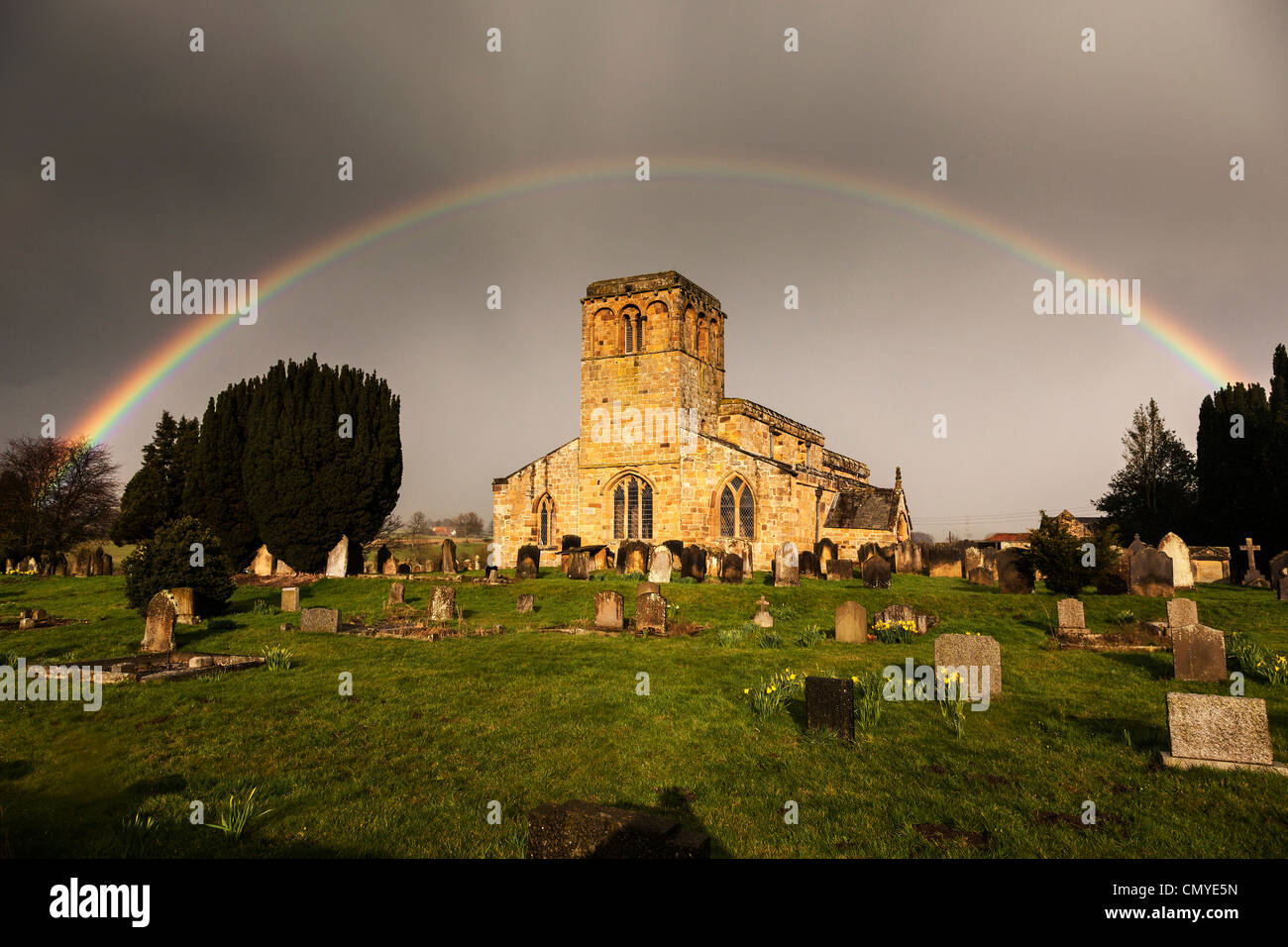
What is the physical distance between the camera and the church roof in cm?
3108

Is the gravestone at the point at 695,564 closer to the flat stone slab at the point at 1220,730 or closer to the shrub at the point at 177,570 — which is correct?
the shrub at the point at 177,570

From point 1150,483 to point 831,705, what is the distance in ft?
145

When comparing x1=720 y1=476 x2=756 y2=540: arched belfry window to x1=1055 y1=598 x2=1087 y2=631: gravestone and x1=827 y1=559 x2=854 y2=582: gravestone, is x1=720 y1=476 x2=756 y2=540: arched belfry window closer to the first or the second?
x1=827 y1=559 x2=854 y2=582: gravestone

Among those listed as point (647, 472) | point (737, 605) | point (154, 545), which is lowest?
point (737, 605)

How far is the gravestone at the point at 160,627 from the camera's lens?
11406mm

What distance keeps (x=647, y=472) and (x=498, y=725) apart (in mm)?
21336

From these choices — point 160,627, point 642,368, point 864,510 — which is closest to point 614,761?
point 160,627

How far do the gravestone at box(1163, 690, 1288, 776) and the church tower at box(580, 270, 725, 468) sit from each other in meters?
22.7

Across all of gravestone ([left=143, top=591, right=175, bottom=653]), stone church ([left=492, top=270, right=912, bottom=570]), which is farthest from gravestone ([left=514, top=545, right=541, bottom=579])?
gravestone ([left=143, top=591, right=175, bottom=653])

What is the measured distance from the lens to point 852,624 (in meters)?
12.2
